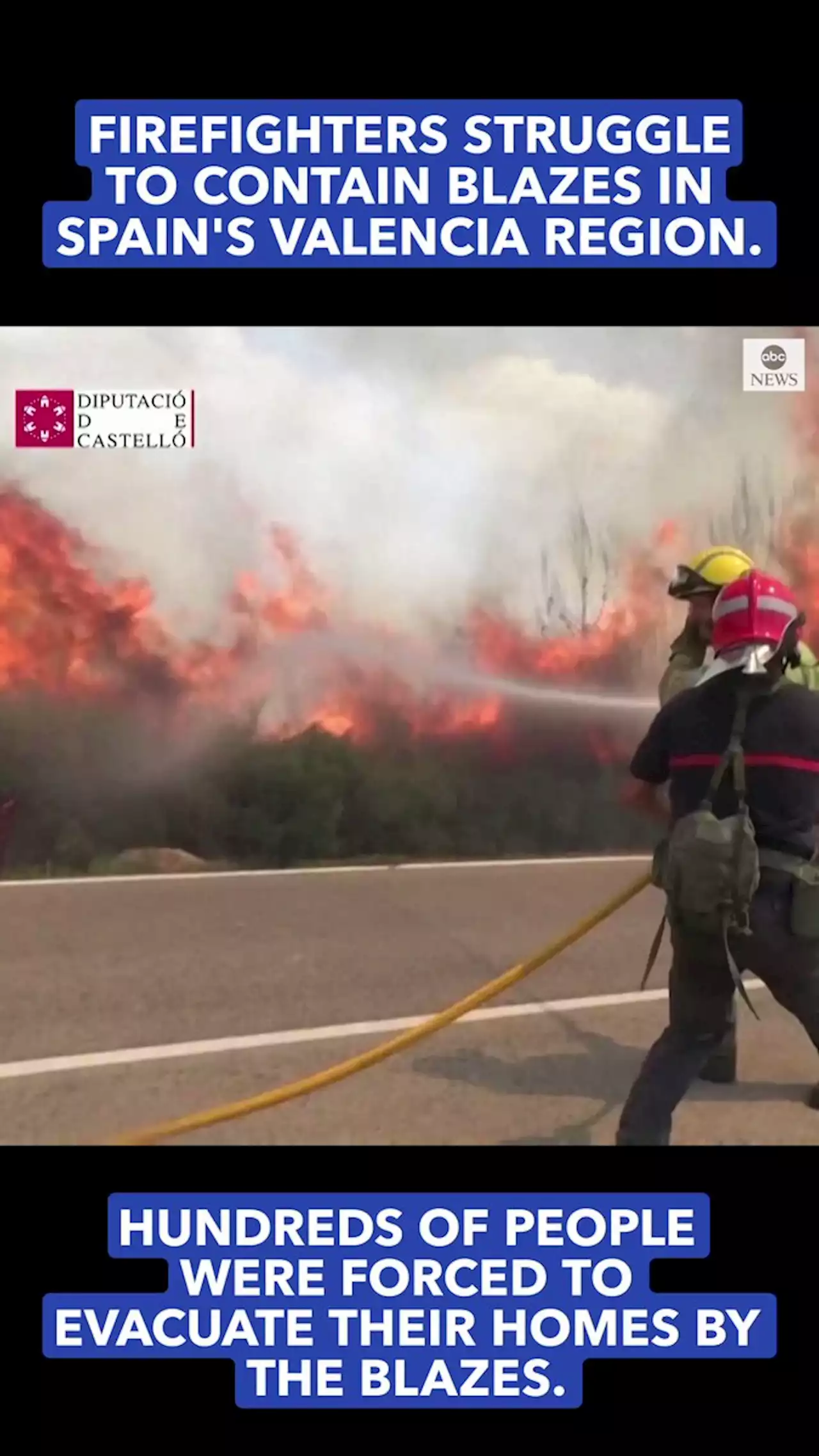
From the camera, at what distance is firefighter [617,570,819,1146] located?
2578mm

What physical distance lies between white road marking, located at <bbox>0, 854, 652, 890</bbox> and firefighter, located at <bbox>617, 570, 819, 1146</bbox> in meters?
3.25

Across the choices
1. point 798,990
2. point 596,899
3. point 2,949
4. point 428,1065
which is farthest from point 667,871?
point 596,899

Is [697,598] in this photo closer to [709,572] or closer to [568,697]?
[709,572]

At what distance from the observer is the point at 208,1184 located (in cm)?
311

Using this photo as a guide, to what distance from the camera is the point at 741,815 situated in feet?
8.43

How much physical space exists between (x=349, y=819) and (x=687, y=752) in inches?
165

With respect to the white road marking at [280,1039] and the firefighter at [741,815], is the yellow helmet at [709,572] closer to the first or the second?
the firefighter at [741,815]

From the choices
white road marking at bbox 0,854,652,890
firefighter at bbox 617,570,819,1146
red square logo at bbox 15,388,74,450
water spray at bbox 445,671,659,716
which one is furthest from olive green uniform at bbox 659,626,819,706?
water spray at bbox 445,671,659,716

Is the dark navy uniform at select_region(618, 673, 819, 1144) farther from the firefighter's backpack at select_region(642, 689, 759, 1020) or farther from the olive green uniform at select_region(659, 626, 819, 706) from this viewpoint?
the olive green uniform at select_region(659, 626, 819, 706)

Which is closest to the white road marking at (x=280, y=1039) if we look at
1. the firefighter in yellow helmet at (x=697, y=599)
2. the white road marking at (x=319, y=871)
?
the firefighter in yellow helmet at (x=697, y=599)

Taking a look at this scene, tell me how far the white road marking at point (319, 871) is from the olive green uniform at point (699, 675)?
7.75 ft

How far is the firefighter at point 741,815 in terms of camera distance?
8.46 ft

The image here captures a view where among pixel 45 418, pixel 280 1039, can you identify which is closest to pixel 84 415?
pixel 45 418

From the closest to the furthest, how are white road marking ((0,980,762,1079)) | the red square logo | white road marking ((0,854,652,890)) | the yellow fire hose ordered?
the yellow fire hose → white road marking ((0,980,762,1079)) → the red square logo → white road marking ((0,854,652,890))
